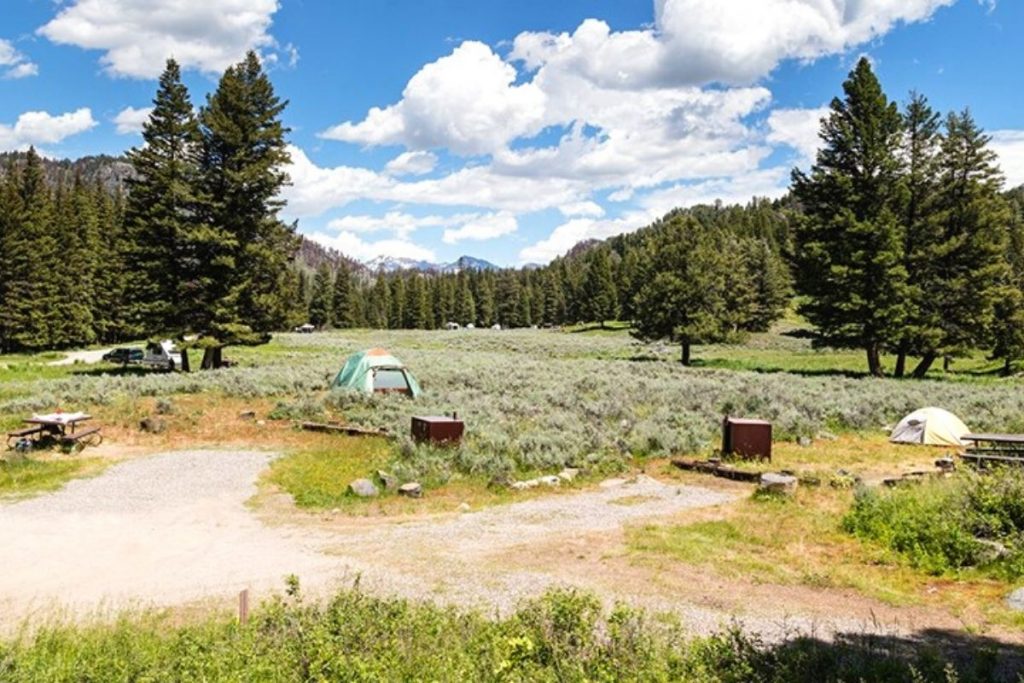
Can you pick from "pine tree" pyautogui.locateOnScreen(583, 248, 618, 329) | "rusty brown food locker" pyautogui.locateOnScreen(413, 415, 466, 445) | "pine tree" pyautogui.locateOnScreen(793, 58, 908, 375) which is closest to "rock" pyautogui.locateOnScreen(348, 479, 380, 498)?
"rusty brown food locker" pyautogui.locateOnScreen(413, 415, 466, 445)

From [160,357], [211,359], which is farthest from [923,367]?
[160,357]

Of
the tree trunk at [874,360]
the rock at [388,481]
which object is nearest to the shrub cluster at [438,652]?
the rock at [388,481]

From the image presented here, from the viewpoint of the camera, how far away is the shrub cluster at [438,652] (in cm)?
684

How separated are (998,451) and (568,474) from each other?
40.9ft

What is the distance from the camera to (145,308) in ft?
113

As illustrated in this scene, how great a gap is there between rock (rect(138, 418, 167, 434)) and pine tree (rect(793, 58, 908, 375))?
105ft

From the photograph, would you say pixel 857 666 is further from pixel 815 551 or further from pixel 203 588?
pixel 203 588

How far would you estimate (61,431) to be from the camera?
803 inches

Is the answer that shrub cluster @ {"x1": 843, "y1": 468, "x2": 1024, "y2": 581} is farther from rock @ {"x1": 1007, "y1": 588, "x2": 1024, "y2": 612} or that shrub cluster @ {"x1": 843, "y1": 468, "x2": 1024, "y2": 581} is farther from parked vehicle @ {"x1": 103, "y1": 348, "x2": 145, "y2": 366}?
parked vehicle @ {"x1": 103, "y1": 348, "x2": 145, "y2": 366}

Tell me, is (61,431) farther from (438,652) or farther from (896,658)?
(896,658)

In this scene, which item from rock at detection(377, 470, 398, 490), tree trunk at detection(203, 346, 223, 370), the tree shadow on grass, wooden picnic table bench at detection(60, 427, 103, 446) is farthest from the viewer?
tree trunk at detection(203, 346, 223, 370)

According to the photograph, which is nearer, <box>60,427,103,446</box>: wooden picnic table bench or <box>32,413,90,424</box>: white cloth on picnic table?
<box>32,413,90,424</box>: white cloth on picnic table

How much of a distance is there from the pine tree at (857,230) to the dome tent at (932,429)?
13.7 meters

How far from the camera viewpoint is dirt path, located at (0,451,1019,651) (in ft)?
31.3
